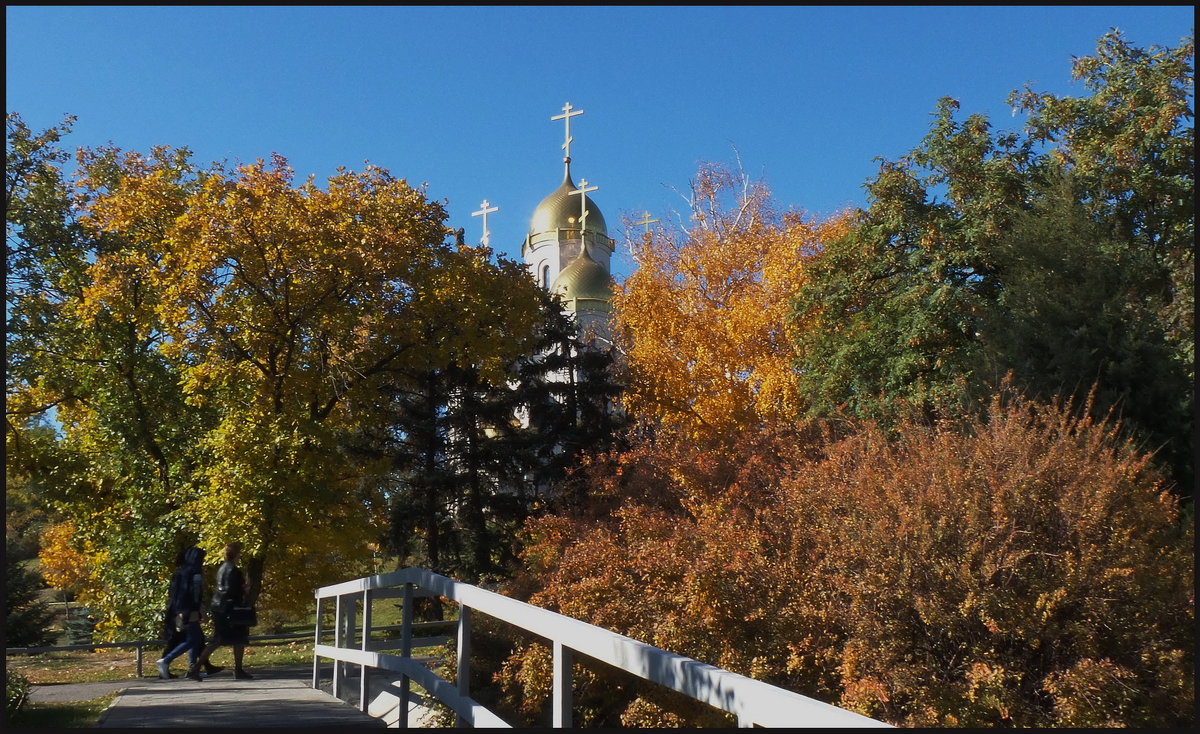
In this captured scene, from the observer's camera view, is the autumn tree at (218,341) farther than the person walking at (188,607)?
Yes

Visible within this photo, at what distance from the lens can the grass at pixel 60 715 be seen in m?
8.30

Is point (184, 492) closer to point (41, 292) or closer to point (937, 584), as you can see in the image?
point (41, 292)

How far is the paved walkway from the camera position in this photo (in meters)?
7.39

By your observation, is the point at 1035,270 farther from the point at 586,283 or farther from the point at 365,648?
the point at 586,283

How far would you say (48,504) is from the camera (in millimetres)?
23266

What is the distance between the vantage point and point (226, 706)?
8.48 m

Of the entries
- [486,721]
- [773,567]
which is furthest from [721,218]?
[486,721]

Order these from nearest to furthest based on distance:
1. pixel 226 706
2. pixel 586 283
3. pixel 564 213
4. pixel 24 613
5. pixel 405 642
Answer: pixel 405 642
pixel 226 706
pixel 24 613
pixel 586 283
pixel 564 213

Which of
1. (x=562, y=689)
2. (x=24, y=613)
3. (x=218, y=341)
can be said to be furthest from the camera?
(x=24, y=613)

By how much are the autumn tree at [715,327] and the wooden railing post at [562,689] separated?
18.3 meters

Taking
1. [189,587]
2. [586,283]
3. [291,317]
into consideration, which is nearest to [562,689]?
[189,587]

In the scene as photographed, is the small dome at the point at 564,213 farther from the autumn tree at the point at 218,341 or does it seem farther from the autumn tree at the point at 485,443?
the autumn tree at the point at 218,341

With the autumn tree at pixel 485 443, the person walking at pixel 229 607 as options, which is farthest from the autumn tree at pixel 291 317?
the person walking at pixel 229 607

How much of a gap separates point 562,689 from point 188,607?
785 cm
